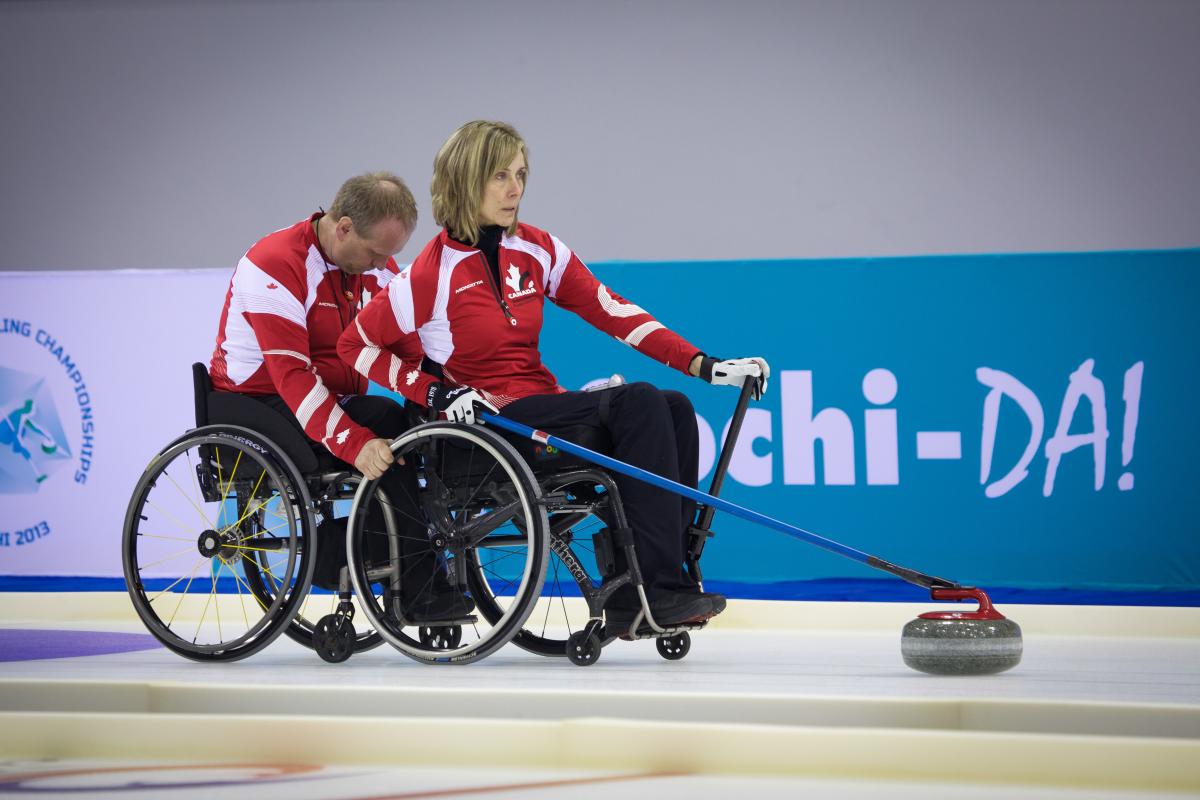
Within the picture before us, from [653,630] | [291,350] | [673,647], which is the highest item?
[291,350]

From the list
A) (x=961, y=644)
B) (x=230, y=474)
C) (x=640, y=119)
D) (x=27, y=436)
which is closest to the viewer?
(x=961, y=644)

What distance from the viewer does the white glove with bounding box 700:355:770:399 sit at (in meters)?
2.71

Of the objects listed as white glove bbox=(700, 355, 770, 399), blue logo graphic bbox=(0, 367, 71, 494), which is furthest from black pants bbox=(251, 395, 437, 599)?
blue logo graphic bbox=(0, 367, 71, 494)

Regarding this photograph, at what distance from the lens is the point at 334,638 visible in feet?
9.11

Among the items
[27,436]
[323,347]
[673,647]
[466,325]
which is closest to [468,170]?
[466,325]

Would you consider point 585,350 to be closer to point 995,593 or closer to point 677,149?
point 995,593

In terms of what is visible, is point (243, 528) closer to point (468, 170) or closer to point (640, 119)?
point (468, 170)

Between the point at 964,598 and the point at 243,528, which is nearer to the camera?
the point at 964,598

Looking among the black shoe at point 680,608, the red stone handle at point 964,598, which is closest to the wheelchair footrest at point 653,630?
the black shoe at point 680,608

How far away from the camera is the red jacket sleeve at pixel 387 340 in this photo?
2.68 m

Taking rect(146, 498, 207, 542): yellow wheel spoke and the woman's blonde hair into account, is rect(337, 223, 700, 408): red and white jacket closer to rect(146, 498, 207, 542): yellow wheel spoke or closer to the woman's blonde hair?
the woman's blonde hair

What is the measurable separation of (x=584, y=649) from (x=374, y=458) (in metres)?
0.58

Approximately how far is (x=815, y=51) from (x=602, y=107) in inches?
48.2

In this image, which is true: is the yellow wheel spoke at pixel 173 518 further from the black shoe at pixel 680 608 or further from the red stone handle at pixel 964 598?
the red stone handle at pixel 964 598
